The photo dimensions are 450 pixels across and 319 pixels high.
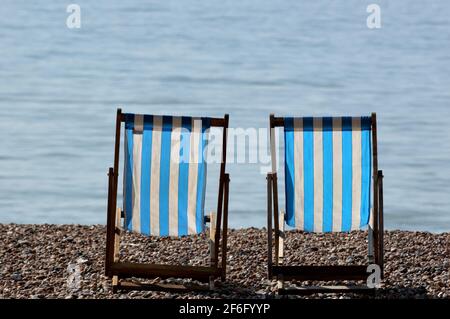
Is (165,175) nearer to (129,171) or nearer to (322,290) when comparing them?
(129,171)

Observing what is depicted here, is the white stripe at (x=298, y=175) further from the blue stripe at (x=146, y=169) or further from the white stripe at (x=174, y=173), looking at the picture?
the blue stripe at (x=146, y=169)

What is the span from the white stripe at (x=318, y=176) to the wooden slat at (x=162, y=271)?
1.50 ft

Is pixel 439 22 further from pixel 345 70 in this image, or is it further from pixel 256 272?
pixel 256 272

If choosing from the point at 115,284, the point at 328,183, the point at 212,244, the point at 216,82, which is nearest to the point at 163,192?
the point at 212,244

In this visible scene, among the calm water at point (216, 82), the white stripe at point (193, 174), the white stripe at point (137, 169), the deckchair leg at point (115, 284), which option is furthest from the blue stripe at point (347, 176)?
the calm water at point (216, 82)

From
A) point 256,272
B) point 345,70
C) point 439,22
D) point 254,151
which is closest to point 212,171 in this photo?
point 254,151

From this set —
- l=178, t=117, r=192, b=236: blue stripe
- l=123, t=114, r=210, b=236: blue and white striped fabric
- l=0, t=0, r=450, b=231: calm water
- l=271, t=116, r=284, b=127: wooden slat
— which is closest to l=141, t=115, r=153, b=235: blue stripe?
l=123, t=114, r=210, b=236: blue and white striped fabric

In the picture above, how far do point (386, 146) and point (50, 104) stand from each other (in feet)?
8.93

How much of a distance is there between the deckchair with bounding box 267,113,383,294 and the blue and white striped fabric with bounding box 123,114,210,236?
301mm

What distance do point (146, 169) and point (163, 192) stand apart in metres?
0.12

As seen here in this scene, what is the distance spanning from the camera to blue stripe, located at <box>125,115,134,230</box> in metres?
4.91

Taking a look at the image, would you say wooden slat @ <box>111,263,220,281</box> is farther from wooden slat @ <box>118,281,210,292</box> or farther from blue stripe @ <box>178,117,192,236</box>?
blue stripe @ <box>178,117,192,236</box>

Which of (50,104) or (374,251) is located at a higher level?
(50,104)

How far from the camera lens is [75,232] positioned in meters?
5.81
